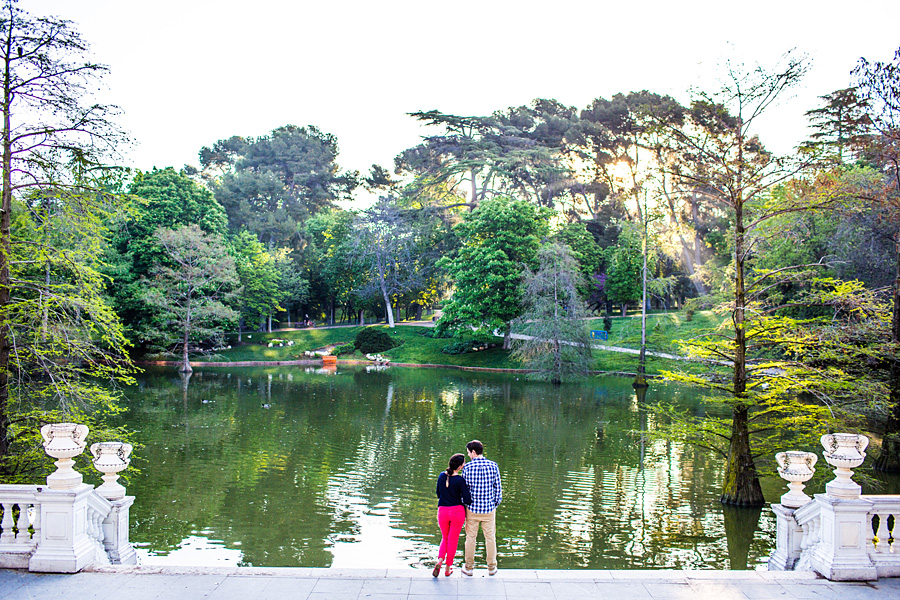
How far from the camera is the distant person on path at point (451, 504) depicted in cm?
733

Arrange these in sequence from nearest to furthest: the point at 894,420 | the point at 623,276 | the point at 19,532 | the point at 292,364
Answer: the point at 19,532 < the point at 894,420 < the point at 292,364 < the point at 623,276

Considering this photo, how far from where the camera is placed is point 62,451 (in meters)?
7.03

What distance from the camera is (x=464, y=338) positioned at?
145 ft

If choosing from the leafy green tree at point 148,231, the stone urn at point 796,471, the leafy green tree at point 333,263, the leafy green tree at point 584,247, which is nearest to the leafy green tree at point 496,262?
the leafy green tree at point 584,247

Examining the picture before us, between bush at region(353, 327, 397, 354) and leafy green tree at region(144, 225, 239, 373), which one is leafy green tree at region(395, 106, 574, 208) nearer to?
bush at region(353, 327, 397, 354)

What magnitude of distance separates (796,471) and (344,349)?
43357mm

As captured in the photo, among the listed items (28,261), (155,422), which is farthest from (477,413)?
(28,261)

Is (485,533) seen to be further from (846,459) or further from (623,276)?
(623,276)

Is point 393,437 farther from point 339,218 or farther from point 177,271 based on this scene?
point 339,218

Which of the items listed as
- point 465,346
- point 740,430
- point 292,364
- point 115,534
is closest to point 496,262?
point 465,346

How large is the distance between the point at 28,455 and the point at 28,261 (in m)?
3.04

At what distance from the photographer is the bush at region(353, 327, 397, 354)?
49.2m

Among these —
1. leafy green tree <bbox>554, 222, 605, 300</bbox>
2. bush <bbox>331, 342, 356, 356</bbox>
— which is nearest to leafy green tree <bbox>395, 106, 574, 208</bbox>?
leafy green tree <bbox>554, 222, 605, 300</bbox>

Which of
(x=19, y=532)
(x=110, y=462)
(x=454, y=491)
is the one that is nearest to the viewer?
(x=19, y=532)
